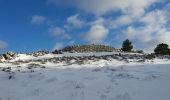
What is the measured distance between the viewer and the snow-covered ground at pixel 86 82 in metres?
16.7

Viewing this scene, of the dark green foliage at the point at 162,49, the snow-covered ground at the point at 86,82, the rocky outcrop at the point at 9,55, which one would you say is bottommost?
the snow-covered ground at the point at 86,82

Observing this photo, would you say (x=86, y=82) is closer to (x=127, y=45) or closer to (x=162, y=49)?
(x=162, y=49)

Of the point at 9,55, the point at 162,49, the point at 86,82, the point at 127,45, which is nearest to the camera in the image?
the point at 86,82

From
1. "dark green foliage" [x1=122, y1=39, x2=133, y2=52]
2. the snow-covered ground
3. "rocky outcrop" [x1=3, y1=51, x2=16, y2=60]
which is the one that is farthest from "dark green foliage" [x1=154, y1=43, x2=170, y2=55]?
"rocky outcrop" [x1=3, y1=51, x2=16, y2=60]

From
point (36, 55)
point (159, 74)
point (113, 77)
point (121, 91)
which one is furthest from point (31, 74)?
point (36, 55)

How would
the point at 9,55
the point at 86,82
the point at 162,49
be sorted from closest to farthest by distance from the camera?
the point at 86,82, the point at 9,55, the point at 162,49

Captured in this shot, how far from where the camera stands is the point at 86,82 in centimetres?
1864

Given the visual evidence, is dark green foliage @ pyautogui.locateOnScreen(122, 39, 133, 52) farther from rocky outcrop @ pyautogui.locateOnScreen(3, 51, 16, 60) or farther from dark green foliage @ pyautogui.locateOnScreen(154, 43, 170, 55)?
rocky outcrop @ pyautogui.locateOnScreen(3, 51, 16, 60)

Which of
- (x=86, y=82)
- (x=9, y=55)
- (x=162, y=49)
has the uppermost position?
(x=162, y=49)

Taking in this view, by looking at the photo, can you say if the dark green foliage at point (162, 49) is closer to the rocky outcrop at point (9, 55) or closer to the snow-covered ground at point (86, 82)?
the snow-covered ground at point (86, 82)

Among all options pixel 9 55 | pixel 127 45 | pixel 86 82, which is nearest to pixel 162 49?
pixel 127 45

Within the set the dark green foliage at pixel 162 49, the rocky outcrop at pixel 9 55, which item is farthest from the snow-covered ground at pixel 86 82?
the dark green foliage at pixel 162 49

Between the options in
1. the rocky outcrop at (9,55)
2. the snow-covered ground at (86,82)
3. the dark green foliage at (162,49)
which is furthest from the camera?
the dark green foliage at (162,49)

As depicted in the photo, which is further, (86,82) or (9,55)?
(9,55)
